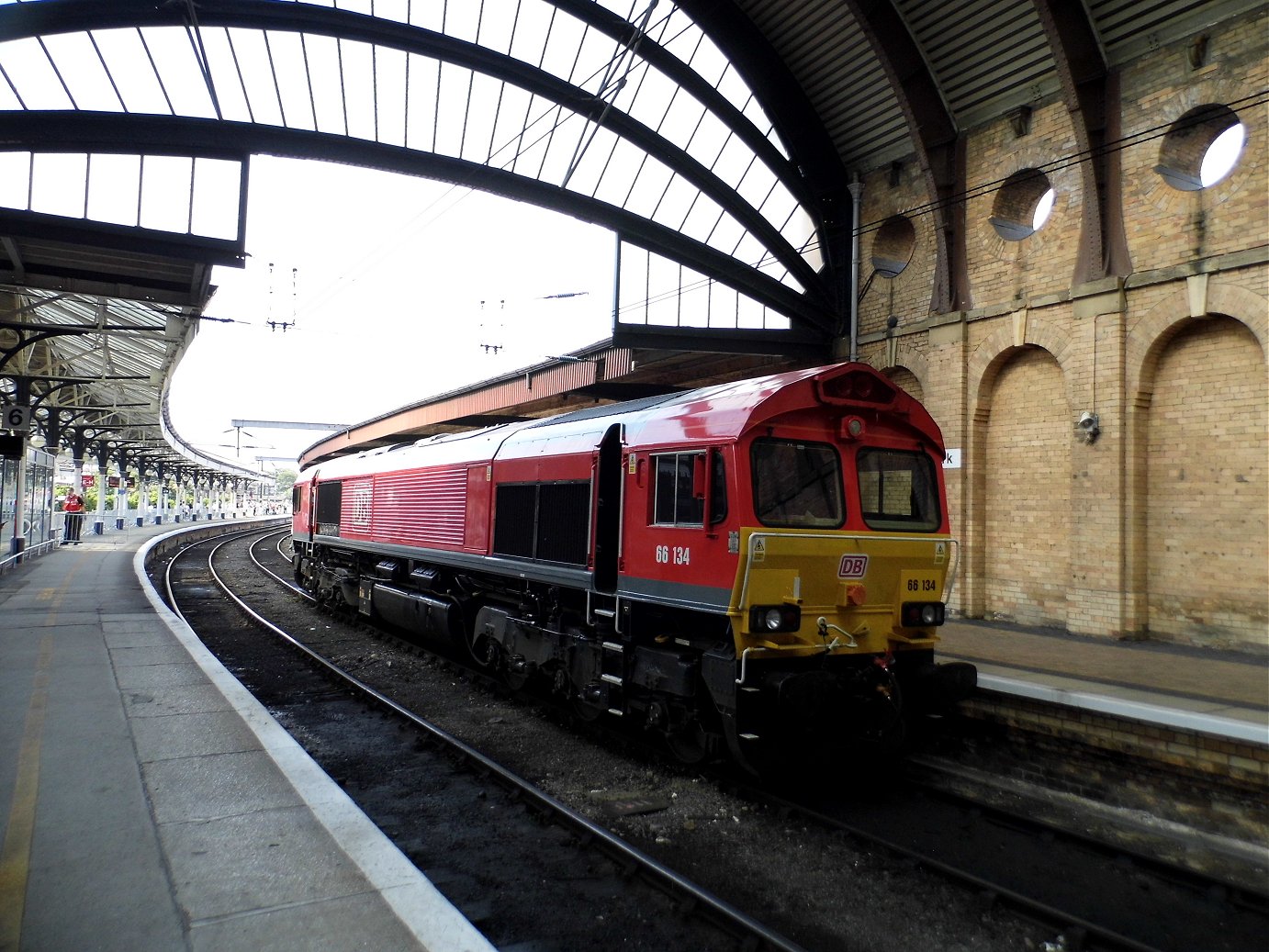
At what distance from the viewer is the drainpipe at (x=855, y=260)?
53.8ft

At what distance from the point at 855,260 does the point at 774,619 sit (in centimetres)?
1169

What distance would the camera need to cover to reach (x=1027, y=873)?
5.95 metres

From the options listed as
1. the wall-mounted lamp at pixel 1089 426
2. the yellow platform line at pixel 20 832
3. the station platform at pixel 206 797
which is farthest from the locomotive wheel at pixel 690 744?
the wall-mounted lamp at pixel 1089 426

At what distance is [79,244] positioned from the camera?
11555 mm

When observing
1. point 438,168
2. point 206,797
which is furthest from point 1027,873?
point 438,168

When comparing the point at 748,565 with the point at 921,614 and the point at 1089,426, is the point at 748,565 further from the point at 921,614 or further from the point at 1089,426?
the point at 1089,426

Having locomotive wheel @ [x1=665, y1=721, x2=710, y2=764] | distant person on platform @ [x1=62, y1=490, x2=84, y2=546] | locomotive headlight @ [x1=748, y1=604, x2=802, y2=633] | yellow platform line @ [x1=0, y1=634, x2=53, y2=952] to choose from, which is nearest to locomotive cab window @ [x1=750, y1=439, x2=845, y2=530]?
locomotive headlight @ [x1=748, y1=604, x2=802, y2=633]

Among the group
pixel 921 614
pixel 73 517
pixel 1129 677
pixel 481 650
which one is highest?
pixel 73 517

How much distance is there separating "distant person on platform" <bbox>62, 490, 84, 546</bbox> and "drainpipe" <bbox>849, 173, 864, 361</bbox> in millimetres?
29986

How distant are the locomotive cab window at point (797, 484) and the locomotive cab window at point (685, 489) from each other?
13.0 inches

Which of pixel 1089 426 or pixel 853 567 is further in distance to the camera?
pixel 1089 426

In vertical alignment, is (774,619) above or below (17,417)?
below

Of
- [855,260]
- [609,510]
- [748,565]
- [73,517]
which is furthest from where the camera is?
[73,517]

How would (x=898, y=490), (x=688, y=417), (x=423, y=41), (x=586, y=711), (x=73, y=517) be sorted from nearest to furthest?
(x=688, y=417) → (x=898, y=490) → (x=586, y=711) → (x=423, y=41) → (x=73, y=517)
